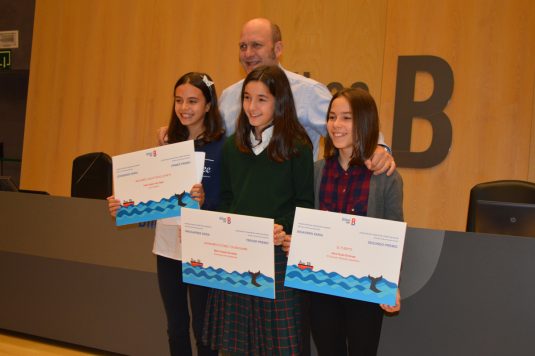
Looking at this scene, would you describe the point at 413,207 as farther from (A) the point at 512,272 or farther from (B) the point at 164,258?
(B) the point at 164,258

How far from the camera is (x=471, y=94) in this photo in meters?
3.86

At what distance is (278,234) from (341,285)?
9.8 inches

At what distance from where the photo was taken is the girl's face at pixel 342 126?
1724mm

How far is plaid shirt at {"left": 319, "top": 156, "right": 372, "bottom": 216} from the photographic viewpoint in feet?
5.55

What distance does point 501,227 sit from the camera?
1946mm

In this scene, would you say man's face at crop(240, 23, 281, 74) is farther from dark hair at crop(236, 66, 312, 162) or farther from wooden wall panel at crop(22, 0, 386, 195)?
wooden wall panel at crop(22, 0, 386, 195)

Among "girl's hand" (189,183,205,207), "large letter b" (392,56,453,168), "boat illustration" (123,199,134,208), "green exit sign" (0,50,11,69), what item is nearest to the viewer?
"girl's hand" (189,183,205,207)

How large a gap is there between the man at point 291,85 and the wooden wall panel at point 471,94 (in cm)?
177

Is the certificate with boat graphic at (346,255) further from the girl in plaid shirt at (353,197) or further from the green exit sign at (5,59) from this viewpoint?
the green exit sign at (5,59)

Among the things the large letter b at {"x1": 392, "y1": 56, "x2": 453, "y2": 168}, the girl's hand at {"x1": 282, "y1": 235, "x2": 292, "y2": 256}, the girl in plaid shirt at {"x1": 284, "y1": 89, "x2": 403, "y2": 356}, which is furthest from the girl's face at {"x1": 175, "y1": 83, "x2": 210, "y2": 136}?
the large letter b at {"x1": 392, "y1": 56, "x2": 453, "y2": 168}

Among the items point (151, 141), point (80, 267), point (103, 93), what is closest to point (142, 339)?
point (80, 267)

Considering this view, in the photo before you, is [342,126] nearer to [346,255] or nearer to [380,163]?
[380,163]

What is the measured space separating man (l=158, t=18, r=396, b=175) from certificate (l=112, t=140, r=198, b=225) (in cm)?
57

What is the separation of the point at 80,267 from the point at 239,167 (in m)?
1.30
